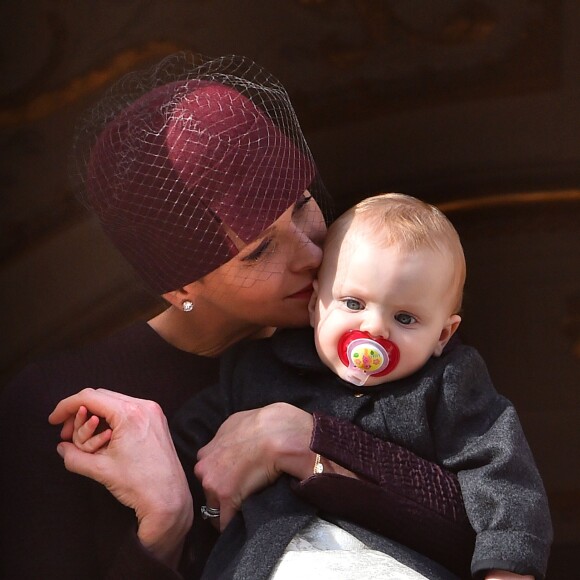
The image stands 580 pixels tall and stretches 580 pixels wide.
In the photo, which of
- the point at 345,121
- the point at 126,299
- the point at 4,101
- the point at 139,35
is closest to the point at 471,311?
the point at 345,121

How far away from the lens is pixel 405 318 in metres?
1.72

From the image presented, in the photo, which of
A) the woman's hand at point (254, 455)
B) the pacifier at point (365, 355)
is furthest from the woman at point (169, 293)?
the pacifier at point (365, 355)

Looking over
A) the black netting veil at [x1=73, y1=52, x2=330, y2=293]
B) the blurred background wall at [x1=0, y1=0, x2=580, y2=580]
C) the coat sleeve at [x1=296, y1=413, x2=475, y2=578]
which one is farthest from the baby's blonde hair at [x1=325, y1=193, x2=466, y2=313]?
the blurred background wall at [x1=0, y1=0, x2=580, y2=580]

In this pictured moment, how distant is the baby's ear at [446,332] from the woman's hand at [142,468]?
41 cm

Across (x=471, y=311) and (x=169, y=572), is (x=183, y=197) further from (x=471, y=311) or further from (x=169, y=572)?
(x=471, y=311)

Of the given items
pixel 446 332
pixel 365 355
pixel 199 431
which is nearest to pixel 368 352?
pixel 365 355

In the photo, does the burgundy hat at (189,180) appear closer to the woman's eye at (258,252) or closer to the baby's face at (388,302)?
the woman's eye at (258,252)

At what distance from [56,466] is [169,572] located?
0.25 meters

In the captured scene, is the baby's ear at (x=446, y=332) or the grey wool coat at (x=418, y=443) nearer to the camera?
the grey wool coat at (x=418, y=443)

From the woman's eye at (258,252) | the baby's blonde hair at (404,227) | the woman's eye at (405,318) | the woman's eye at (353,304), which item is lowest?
the woman's eye at (405,318)

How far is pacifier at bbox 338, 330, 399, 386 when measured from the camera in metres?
1.68

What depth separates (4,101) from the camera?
7.58 ft

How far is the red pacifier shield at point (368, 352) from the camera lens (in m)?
1.68

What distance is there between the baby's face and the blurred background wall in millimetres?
672
